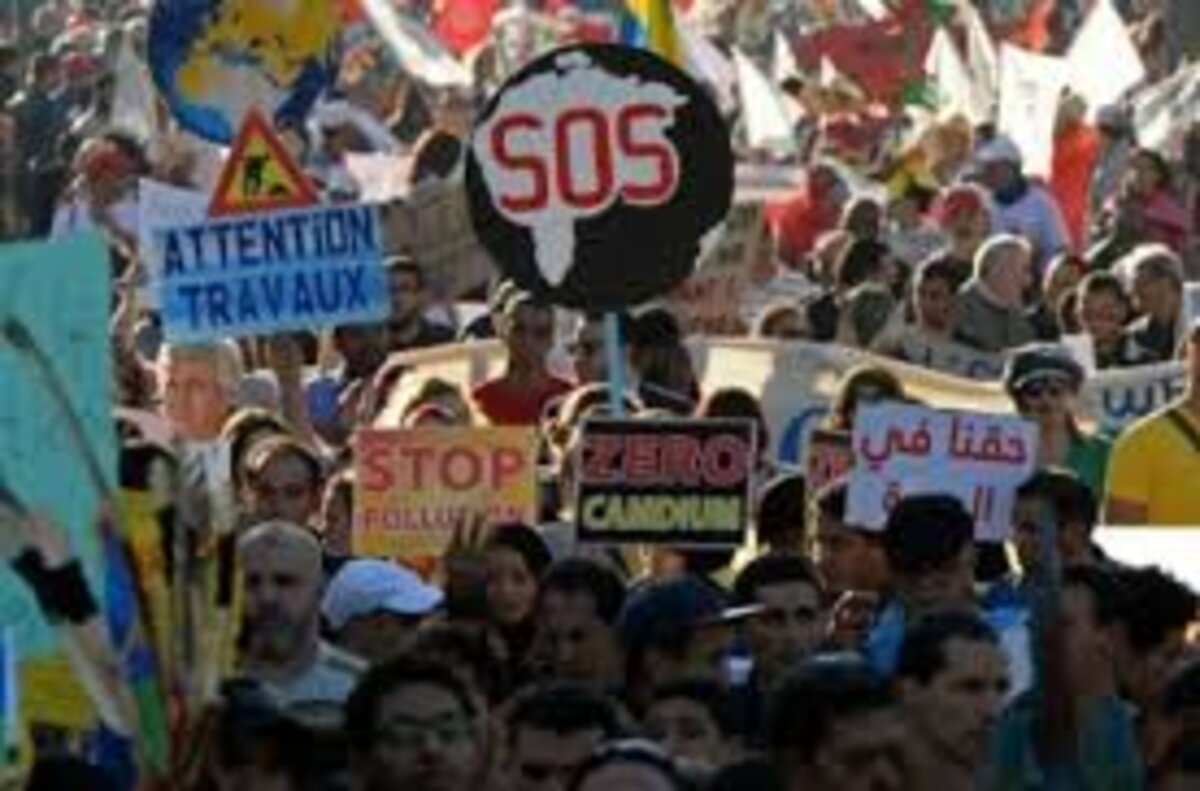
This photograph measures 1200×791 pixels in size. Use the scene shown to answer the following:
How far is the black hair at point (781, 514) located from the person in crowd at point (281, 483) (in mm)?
1051

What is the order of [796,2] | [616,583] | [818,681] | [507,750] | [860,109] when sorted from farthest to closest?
[796,2] < [860,109] < [616,583] < [507,750] < [818,681]

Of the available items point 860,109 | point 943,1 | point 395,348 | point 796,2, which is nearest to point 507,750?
point 395,348

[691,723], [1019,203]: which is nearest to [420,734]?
[691,723]

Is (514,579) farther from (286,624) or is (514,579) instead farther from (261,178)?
(261,178)

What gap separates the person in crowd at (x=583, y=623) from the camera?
12.8 metres

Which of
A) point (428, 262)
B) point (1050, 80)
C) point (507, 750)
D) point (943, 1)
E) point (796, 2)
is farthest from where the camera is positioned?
point (796, 2)

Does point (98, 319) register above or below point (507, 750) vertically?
above

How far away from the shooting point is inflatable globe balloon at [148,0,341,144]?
1947cm

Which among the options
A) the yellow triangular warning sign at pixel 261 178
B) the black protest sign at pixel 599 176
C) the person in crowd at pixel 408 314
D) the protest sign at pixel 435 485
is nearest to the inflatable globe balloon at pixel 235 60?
the person in crowd at pixel 408 314

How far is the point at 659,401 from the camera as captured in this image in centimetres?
1728

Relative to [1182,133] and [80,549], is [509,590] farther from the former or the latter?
[1182,133]

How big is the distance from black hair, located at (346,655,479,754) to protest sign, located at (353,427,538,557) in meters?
3.62

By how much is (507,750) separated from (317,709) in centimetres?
62

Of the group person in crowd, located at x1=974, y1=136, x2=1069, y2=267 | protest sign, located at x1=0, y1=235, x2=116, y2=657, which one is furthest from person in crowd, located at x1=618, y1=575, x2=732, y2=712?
person in crowd, located at x1=974, y1=136, x2=1069, y2=267
